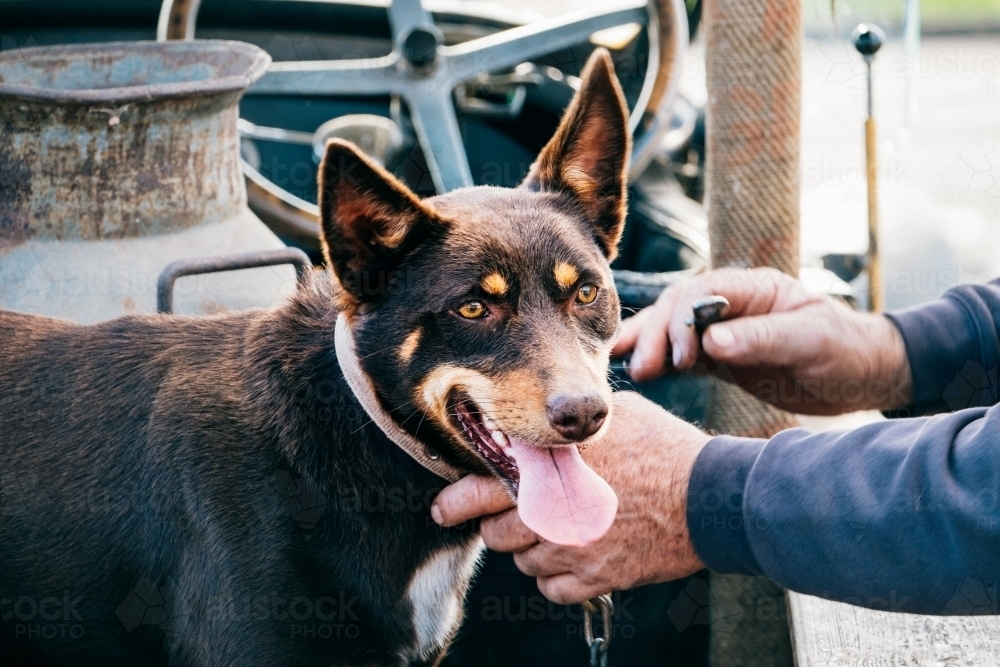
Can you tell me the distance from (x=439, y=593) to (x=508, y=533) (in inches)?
9.1

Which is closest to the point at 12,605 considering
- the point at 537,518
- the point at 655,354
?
the point at 537,518

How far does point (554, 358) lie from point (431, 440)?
1.06 feet

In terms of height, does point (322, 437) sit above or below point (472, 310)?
below

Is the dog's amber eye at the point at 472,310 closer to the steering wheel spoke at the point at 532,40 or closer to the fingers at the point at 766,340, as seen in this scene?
the fingers at the point at 766,340

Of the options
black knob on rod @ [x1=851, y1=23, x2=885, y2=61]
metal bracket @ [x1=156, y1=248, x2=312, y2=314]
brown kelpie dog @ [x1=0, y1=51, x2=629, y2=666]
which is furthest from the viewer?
black knob on rod @ [x1=851, y1=23, x2=885, y2=61]

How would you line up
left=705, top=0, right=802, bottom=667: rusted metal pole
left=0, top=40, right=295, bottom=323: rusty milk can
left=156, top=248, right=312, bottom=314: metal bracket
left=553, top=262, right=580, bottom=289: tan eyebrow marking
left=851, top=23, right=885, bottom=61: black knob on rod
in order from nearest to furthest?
left=553, top=262, right=580, bottom=289: tan eyebrow marking < left=156, top=248, right=312, bottom=314: metal bracket < left=0, top=40, right=295, bottom=323: rusty milk can < left=705, top=0, right=802, bottom=667: rusted metal pole < left=851, top=23, right=885, bottom=61: black knob on rod

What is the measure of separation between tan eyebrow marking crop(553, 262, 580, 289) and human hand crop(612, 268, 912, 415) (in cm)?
45

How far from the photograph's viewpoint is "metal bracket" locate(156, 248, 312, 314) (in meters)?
2.17

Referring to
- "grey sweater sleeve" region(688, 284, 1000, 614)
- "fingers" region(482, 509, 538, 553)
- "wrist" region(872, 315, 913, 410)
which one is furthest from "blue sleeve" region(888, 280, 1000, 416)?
"fingers" region(482, 509, 538, 553)

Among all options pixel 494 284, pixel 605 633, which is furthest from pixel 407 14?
pixel 605 633

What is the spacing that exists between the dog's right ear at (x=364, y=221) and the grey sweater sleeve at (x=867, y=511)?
2.24 ft

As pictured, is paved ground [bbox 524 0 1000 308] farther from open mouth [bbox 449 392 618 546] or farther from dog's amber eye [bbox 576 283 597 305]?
open mouth [bbox 449 392 618 546]

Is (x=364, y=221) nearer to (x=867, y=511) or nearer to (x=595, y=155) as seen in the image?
(x=595, y=155)

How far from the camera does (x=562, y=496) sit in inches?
73.5
